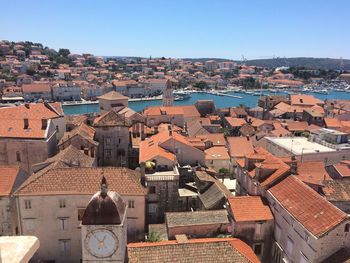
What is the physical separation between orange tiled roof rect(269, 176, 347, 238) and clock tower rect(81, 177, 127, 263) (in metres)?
13.2

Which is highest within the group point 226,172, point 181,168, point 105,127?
point 105,127

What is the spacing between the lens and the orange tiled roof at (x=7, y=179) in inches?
1235

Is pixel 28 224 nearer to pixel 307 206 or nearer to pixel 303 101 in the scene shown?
pixel 307 206

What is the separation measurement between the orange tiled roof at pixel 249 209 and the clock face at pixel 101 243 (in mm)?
11965

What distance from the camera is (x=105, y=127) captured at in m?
45.6

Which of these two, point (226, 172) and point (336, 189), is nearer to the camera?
point (336, 189)

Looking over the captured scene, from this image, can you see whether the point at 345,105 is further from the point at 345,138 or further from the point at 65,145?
the point at 65,145

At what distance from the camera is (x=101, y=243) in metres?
20.5

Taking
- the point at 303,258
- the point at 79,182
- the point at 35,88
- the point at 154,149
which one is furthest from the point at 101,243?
the point at 35,88

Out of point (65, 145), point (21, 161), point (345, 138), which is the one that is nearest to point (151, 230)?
point (65, 145)

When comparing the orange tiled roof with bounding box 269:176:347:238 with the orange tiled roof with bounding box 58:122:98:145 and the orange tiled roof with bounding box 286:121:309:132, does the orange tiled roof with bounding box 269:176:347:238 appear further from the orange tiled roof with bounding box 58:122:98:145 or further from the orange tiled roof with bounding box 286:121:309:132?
the orange tiled roof with bounding box 286:121:309:132

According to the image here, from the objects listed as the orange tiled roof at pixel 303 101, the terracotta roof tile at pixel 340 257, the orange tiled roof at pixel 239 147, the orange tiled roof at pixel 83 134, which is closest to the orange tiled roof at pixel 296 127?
the orange tiled roof at pixel 239 147

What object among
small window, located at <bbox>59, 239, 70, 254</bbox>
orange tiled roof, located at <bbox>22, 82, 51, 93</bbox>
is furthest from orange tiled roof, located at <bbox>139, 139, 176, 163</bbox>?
orange tiled roof, located at <bbox>22, 82, 51, 93</bbox>

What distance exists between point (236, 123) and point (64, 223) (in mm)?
61377
